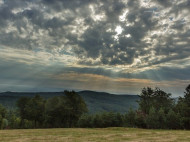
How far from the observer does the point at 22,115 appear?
77625 mm

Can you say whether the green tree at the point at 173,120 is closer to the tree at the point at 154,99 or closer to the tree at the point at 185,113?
the tree at the point at 185,113

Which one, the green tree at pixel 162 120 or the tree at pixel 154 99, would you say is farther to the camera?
the tree at pixel 154 99

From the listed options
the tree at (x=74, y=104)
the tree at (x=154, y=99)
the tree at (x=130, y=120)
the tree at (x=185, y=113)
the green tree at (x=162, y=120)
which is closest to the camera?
the tree at (x=185, y=113)

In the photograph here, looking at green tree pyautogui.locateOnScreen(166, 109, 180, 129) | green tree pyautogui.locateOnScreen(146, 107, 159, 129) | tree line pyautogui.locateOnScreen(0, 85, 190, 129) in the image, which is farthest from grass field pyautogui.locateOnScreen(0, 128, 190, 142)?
tree line pyautogui.locateOnScreen(0, 85, 190, 129)

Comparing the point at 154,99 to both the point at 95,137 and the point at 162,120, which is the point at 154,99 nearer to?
the point at 162,120

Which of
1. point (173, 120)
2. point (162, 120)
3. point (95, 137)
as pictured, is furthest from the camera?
point (162, 120)

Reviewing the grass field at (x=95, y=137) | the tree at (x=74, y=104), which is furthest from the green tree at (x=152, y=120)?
the grass field at (x=95, y=137)

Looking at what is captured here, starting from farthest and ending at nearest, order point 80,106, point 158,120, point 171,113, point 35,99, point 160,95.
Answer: point 160,95
point 35,99
point 80,106
point 158,120
point 171,113

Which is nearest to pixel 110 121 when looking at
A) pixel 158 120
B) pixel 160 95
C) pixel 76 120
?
pixel 76 120

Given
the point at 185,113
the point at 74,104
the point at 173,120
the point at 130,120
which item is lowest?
the point at 130,120

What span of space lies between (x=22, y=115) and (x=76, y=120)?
83.8ft

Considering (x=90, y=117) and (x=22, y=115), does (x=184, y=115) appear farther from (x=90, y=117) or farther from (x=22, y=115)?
(x=22, y=115)

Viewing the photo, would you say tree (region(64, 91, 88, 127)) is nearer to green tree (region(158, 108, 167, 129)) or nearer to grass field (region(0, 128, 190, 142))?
green tree (region(158, 108, 167, 129))

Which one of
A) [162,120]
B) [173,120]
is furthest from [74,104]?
[173,120]
